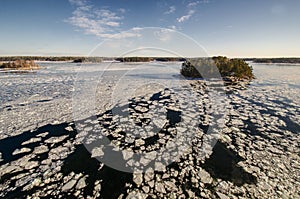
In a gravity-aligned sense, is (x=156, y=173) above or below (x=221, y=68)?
below

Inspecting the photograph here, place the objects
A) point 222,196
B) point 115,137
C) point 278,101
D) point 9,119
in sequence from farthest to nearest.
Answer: point 278,101, point 9,119, point 115,137, point 222,196

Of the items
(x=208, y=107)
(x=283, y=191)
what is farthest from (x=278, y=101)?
(x=283, y=191)

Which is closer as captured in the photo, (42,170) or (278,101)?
(42,170)

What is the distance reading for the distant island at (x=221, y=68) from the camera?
15.0 m

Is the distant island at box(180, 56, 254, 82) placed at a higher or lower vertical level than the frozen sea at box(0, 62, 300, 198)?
higher

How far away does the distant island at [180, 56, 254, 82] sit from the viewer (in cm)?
1503

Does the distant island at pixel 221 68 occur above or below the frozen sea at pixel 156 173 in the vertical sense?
above

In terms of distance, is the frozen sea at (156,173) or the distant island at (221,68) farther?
the distant island at (221,68)

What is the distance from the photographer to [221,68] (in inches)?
634

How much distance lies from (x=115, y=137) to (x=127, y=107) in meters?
2.29

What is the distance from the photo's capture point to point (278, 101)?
22.1ft

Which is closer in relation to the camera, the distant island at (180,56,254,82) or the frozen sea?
the frozen sea

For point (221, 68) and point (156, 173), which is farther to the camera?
point (221, 68)

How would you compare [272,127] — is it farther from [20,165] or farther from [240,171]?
[20,165]
